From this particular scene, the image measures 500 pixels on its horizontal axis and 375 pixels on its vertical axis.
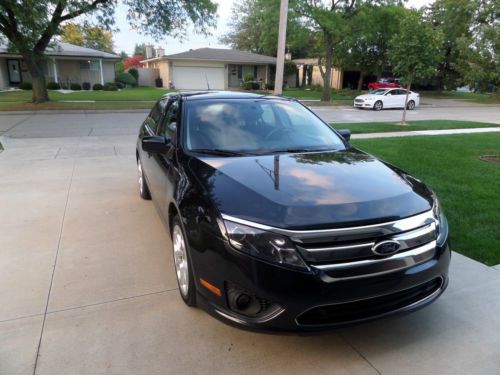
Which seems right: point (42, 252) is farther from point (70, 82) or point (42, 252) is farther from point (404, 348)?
point (70, 82)

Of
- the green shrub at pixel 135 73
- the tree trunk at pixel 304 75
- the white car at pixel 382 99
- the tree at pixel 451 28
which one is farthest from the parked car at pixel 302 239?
the tree trunk at pixel 304 75

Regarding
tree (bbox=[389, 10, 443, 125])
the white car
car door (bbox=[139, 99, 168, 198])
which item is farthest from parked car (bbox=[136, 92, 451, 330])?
the white car

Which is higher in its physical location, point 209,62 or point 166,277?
point 209,62

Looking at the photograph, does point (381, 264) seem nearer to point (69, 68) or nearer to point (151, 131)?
point (151, 131)

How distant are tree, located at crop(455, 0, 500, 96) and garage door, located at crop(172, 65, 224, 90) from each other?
837 inches

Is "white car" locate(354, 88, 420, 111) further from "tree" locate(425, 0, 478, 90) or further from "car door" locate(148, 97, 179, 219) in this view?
"car door" locate(148, 97, 179, 219)

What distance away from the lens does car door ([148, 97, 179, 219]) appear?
3.58m

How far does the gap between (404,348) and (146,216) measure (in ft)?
11.3

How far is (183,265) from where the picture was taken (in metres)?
3.08

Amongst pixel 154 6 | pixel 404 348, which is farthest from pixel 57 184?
pixel 154 6

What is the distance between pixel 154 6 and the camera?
19.6 meters

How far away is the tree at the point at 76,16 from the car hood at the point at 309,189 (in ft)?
52.5

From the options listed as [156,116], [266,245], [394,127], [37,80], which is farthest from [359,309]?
[37,80]

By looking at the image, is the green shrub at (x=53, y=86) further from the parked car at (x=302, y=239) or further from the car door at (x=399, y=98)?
the parked car at (x=302, y=239)
